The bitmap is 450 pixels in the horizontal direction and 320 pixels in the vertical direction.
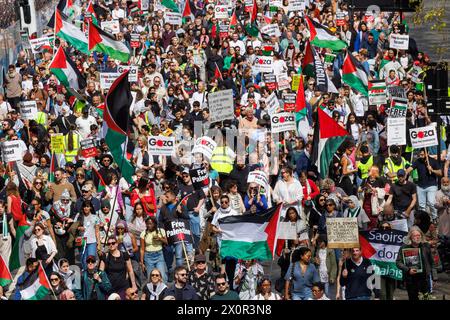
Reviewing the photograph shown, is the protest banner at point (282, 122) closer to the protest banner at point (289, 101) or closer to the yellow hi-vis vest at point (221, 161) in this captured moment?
the yellow hi-vis vest at point (221, 161)

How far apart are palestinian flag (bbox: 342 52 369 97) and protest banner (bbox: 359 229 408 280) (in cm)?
1017

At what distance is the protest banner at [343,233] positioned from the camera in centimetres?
1864

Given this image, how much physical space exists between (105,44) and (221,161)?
27.0 feet

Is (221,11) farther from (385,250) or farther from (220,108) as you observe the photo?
(385,250)

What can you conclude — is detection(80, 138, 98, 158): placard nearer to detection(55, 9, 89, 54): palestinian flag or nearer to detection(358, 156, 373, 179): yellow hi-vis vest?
detection(358, 156, 373, 179): yellow hi-vis vest

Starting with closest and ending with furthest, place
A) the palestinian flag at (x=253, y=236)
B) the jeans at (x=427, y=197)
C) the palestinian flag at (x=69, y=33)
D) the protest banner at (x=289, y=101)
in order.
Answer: the palestinian flag at (x=253, y=236)
the jeans at (x=427, y=197)
the protest banner at (x=289, y=101)
the palestinian flag at (x=69, y=33)

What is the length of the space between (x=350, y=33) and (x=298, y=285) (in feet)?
62.3

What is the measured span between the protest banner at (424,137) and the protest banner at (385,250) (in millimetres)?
4722

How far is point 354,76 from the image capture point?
28.8 m

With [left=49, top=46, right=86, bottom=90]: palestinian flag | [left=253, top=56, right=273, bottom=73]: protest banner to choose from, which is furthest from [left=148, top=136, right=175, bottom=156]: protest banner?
[left=253, top=56, right=273, bottom=73]: protest banner

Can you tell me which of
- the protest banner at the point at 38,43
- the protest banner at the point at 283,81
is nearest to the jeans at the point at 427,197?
the protest banner at the point at 283,81

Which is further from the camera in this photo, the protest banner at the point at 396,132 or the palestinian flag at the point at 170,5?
the palestinian flag at the point at 170,5

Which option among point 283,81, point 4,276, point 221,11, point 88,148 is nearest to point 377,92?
point 283,81

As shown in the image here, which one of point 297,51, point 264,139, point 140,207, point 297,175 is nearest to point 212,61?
point 297,51
